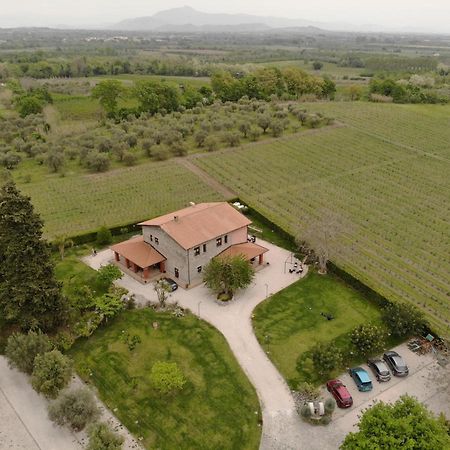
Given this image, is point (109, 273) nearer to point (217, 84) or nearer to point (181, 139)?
point (181, 139)

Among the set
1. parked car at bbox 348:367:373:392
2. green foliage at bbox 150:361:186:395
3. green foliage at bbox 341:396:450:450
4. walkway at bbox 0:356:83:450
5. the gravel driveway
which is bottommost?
the gravel driveway

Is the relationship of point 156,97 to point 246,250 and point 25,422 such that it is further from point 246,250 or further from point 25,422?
point 25,422

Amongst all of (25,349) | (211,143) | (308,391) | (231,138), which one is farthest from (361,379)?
(231,138)

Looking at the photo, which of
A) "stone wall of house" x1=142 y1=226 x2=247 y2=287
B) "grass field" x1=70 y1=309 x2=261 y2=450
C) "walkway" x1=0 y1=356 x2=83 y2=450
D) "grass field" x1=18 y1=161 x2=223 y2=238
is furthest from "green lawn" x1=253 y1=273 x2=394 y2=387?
"grass field" x1=18 y1=161 x2=223 y2=238

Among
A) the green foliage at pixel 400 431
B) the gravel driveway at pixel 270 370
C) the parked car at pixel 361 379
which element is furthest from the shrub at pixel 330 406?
the green foliage at pixel 400 431

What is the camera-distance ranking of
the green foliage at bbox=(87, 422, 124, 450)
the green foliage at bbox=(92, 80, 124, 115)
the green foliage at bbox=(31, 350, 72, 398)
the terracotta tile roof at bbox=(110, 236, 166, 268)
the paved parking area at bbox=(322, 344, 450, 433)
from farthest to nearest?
the green foliage at bbox=(92, 80, 124, 115), the terracotta tile roof at bbox=(110, 236, 166, 268), the paved parking area at bbox=(322, 344, 450, 433), the green foliage at bbox=(31, 350, 72, 398), the green foliage at bbox=(87, 422, 124, 450)

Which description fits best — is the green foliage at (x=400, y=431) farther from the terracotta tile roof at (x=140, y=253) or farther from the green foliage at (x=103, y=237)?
the green foliage at (x=103, y=237)

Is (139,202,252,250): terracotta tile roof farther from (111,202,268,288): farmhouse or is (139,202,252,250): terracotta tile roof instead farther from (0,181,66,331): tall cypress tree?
(0,181,66,331): tall cypress tree
